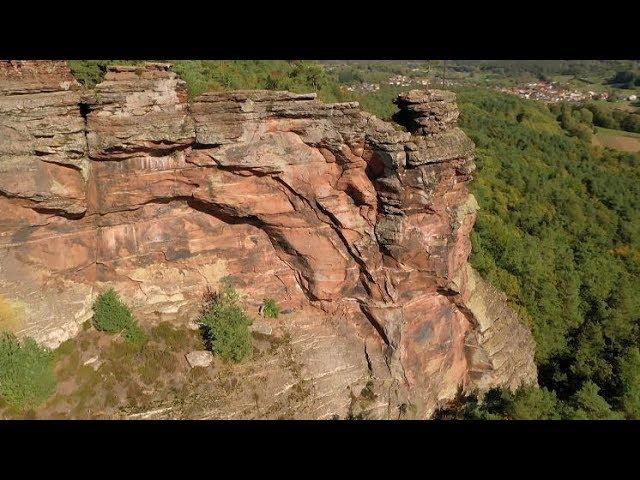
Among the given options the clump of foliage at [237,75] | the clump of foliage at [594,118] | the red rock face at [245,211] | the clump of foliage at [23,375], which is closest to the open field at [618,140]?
the clump of foliage at [594,118]

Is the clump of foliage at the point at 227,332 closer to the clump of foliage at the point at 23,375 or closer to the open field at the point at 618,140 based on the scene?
the clump of foliage at the point at 23,375

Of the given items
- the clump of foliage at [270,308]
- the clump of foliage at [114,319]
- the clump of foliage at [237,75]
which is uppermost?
the clump of foliage at [237,75]

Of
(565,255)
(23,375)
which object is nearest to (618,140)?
(565,255)

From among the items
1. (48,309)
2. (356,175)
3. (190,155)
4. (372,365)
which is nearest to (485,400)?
(372,365)

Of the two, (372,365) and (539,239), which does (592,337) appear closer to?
(539,239)

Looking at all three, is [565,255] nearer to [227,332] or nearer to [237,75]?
[237,75]

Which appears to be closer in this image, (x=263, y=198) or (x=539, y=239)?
(x=263, y=198)
